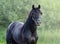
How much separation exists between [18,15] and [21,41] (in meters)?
12.5

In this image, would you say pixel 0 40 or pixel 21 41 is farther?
pixel 0 40

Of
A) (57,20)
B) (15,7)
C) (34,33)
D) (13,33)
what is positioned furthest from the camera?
(57,20)

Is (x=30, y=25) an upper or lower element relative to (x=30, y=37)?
upper

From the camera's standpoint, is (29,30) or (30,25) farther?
(29,30)

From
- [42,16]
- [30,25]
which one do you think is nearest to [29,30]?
[30,25]

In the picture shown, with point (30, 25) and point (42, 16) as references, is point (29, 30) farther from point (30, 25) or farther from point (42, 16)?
point (42, 16)

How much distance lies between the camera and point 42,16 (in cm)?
2208

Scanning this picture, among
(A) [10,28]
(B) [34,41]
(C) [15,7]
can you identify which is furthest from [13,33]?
(C) [15,7]

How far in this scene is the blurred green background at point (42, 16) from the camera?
21448 mm

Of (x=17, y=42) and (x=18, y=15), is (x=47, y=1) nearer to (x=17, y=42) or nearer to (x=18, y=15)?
(x=18, y=15)

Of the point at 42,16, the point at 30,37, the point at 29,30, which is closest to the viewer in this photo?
the point at 30,37

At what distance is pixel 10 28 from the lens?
37.4 feet

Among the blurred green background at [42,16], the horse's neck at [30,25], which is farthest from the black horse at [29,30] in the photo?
the blurred green background at [42,16]

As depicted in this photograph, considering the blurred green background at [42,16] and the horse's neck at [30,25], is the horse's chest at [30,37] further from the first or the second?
the blurred green background at [42,16]
